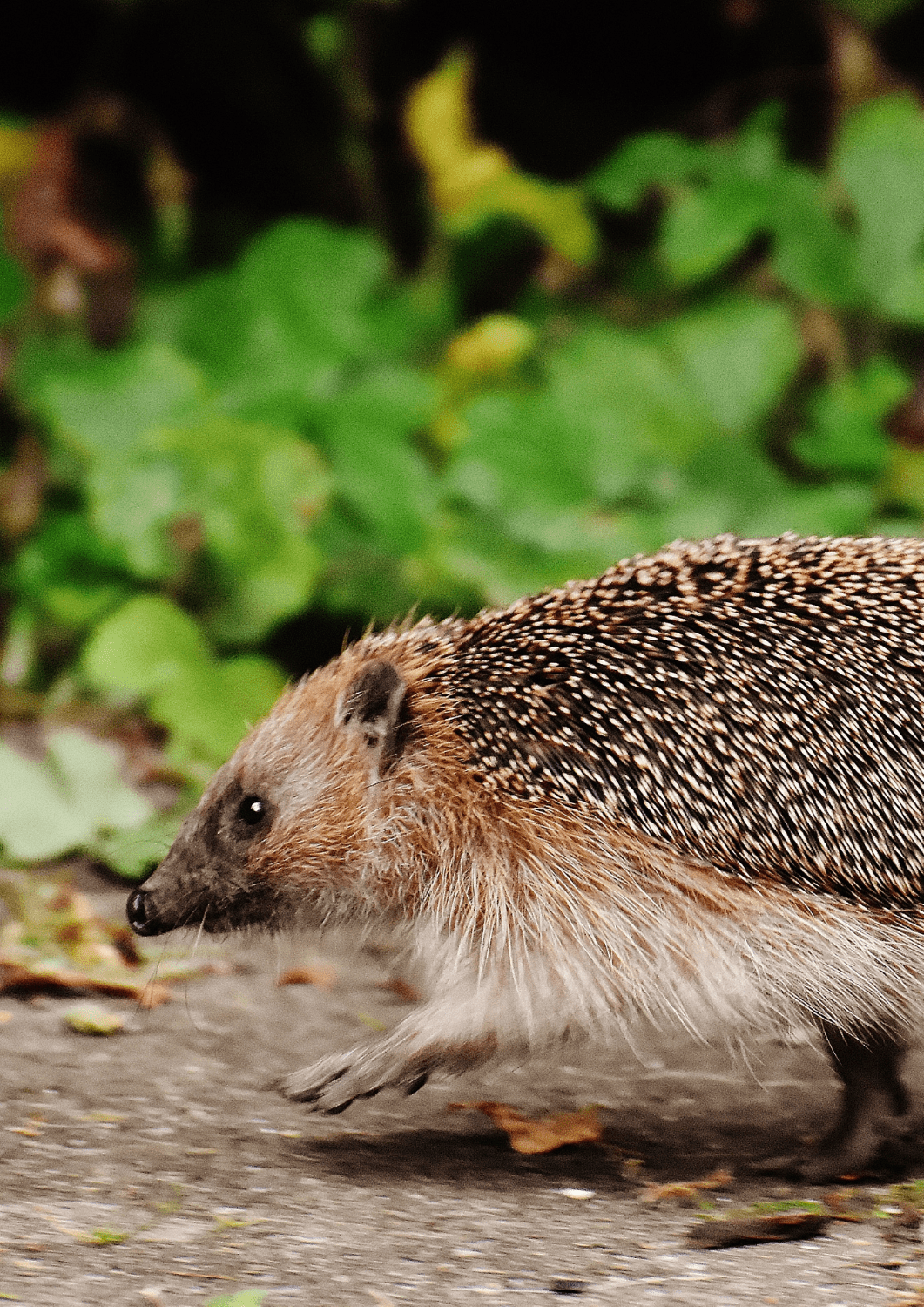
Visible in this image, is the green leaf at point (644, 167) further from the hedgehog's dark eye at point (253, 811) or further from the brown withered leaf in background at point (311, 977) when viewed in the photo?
the hedgehog's dark eye at point (253, 811)

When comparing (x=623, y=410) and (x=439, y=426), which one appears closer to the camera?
(x=623, y=410)

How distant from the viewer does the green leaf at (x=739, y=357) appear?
758cm

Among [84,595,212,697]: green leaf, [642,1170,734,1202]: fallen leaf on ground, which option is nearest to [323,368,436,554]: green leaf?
[84,595,212,697]: green leaf

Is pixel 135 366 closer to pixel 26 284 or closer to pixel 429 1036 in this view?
pixel 26 284

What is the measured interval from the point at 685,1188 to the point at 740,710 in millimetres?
1089

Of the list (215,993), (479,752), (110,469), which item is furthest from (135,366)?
(479,752)

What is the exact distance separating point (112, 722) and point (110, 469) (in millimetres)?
1160

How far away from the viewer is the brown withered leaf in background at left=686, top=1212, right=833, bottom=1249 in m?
3.19

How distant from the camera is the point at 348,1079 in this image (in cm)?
374

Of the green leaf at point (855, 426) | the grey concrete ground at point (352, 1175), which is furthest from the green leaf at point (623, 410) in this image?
the grey concrete ground at point (352, 1175)

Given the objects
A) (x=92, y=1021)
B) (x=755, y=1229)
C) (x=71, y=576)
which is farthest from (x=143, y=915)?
(x=71, y=576)

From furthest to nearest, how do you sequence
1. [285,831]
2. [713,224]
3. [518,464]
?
[713,224], [518,464], [285,831]

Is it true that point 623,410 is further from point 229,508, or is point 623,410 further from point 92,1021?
point 92,1021

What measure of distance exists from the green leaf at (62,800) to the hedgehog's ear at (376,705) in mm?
1881
